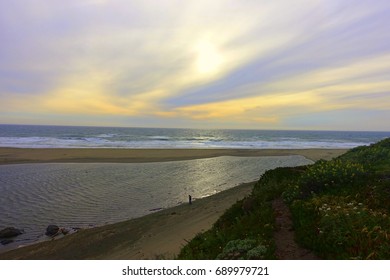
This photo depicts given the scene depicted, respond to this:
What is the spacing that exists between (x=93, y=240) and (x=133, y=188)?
8023 mm

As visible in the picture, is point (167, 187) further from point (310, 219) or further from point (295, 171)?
point (310, 219)

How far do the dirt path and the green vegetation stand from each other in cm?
13

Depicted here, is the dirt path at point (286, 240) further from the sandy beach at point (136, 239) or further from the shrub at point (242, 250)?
the sandy beach at point (136, 239)

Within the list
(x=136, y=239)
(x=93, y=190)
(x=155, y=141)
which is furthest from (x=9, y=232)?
(x=155, y=141)

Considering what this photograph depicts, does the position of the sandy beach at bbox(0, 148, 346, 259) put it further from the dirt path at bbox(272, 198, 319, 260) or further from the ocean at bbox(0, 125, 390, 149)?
the ocean at bbox(0, 125, 390, 149)

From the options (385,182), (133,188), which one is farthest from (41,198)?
(385,182)

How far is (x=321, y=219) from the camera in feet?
19.5

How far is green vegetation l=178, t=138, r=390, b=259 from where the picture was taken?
16.6 feet

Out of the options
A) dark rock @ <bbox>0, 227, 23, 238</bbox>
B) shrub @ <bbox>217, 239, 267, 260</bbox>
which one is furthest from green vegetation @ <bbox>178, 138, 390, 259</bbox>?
dark rock @ <bbox>0, 227, 23, 238</bbox>

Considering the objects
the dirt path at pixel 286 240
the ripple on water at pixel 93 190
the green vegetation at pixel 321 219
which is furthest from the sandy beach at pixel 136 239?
the dirt path at pixel 286 240

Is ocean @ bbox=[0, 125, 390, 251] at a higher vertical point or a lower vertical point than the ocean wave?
lower

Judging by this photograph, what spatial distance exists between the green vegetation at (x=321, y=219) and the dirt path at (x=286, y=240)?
0.42 feet
